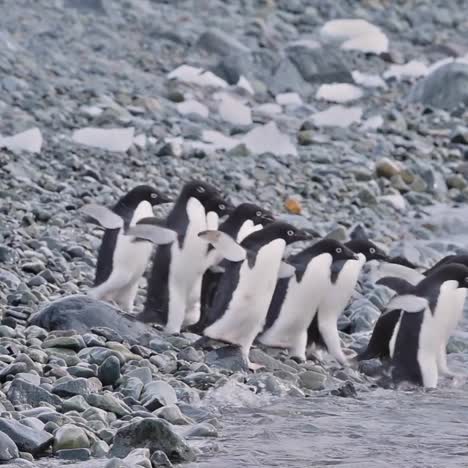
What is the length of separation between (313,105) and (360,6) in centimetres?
605

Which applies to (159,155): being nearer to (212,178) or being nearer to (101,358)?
(212,178)

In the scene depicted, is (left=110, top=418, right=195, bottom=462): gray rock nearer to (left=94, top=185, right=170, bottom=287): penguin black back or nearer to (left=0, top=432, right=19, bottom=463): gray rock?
(left=0, top=432, right=19, bottom=463): gray rock

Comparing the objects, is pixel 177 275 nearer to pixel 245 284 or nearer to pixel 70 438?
pixel 245 284

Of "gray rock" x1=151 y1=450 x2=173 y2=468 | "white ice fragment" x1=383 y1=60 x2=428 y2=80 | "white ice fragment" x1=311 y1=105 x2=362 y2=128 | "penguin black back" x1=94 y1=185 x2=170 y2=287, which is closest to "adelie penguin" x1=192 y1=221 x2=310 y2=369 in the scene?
"penguin black back" x1=94 y1=185 x2=170 y2=287

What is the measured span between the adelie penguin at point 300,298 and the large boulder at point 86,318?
2.48 feet

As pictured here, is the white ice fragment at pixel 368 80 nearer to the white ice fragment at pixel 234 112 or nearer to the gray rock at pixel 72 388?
the white ice fragment at pixel 234 112

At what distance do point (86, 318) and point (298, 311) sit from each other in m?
1.23

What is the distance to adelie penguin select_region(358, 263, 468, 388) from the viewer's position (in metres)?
7.24

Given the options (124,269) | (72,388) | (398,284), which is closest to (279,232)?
(398,284)

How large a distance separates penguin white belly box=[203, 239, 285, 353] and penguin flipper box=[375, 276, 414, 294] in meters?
0.63

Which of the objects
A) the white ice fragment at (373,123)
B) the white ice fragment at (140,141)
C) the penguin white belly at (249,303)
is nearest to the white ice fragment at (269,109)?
the white ice fragment at (373,123)

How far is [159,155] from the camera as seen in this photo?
39.2 ft

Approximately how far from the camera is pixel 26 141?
1113cm

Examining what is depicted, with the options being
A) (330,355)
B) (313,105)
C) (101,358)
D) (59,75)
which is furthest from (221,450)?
(313,105)
